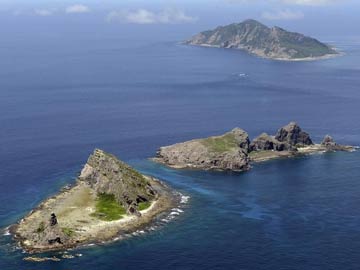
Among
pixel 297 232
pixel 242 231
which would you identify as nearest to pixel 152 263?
pixel 242 231

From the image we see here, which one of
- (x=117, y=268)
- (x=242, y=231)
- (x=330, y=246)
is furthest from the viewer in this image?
(x=242, y=231)

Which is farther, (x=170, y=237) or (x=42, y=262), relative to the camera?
(x=170, y=237)

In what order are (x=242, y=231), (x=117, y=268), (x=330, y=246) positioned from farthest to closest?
(x=242, y=231) → (x=330, y=246) → (x=117, y=268)

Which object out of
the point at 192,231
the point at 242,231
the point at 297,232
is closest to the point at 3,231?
the point at 192,231

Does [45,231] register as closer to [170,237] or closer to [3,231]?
[3,231]

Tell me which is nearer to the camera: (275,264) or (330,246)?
(275,264)

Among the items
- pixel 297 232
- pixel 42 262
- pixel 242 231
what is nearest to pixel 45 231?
pixel 42 262

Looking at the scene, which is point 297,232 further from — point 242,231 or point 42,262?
point 42,262

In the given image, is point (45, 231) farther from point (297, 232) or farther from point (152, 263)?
point (297, 232)
